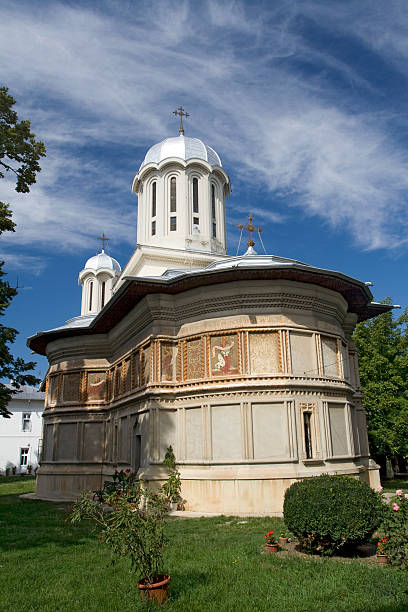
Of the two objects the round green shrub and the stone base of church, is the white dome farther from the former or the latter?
the round green shrub

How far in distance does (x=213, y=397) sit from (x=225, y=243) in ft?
31.7

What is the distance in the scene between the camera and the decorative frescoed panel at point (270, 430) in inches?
516

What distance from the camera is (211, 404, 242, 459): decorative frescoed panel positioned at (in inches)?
526

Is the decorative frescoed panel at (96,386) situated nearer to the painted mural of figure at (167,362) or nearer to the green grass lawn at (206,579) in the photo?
the painted mural of figure at (167,362)

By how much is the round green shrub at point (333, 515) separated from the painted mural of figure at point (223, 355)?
5840 millimetres

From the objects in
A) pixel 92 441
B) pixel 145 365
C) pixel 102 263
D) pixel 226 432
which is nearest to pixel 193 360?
pixel 145 365

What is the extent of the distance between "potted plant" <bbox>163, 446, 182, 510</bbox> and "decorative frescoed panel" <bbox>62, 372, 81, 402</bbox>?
8.08m

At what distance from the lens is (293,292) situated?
1432 centimetres

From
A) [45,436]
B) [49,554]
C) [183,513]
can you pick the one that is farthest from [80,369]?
[49,554]

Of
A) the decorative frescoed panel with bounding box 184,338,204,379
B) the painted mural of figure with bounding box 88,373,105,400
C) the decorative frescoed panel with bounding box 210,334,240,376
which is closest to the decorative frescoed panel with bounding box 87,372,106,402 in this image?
the painted mural of figure with bounding box 88,373,105,400

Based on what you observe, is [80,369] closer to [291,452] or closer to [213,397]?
[213,397]

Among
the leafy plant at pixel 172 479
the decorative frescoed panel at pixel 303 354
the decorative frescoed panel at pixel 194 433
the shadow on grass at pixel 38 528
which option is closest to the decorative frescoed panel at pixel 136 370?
the decorative frescoed panel at pixel 194 433

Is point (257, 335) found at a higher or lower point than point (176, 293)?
lower

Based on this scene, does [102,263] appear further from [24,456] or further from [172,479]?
[24,456]
